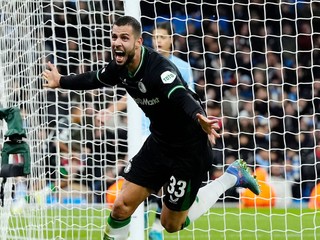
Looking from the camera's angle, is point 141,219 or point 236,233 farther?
point 236,233

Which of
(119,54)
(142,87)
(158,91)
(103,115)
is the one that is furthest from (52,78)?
(103,115)

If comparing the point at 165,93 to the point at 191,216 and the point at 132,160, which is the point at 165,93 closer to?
the point at 132,160

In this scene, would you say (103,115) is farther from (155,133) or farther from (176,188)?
(176,188)

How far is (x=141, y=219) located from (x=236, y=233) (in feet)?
8.53

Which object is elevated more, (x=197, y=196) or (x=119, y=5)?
(x=119, y=5)

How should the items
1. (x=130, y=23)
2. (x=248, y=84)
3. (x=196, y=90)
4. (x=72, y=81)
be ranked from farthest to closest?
1. (x=196, y=90)
2. (x=248, y=84)
3. (x=72, y=81)
4. (x=130, y=23)

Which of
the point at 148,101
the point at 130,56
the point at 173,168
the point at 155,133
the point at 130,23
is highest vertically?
the point at 130,23

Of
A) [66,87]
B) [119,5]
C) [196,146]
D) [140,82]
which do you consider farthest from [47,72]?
[119,5]

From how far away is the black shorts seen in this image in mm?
6508

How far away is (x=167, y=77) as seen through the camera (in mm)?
6098

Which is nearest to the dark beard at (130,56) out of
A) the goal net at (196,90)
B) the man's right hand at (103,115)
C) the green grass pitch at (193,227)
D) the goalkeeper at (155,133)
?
the goalkeeper at (155,133)

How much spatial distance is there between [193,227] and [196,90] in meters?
2.30

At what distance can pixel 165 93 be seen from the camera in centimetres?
605

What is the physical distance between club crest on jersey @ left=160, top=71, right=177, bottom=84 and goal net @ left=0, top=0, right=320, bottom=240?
51.4 inches
